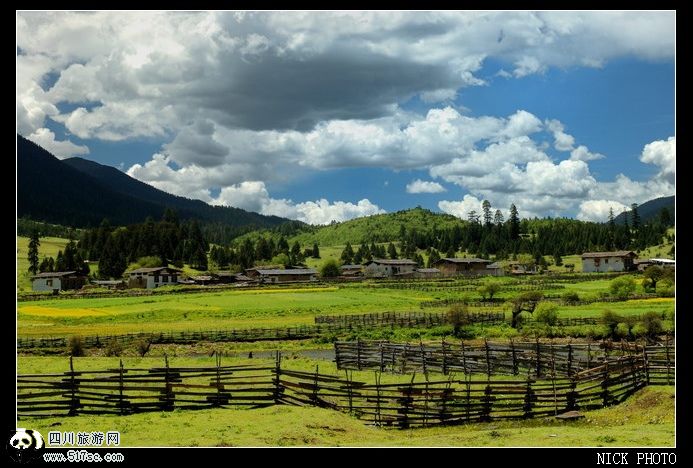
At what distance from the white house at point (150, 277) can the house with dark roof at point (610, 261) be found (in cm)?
9948

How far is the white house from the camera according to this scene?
140 meters

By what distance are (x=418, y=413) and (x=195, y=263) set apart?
527 ft

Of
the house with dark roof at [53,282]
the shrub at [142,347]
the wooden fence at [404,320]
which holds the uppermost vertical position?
the house with dark roof at [53,282]

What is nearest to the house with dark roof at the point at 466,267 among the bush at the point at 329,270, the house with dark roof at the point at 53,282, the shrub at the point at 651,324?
the bush at the point at 329,270

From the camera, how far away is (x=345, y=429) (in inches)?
862

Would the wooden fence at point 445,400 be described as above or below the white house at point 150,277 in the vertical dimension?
below

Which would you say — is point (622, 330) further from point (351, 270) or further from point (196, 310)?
point (351, 270)

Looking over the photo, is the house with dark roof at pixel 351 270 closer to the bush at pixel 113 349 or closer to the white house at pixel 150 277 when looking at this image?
the white house at pixel 150 277

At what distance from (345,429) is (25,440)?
10.6 m

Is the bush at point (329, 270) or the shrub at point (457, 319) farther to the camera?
the bush at point (329, 270)

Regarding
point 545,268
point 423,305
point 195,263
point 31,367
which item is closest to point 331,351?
point 31,367

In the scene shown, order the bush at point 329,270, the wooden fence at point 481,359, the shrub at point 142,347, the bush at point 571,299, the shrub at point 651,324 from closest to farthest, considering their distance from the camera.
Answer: the wooden fence at point 481,359 → the shrub at point 142,347 → the shrub at point 651,324 → the bush at point 571,299 → the bush at point 329,270

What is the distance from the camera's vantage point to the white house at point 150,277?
13988 centimetres

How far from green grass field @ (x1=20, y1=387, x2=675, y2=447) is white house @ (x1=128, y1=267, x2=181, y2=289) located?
121399 millimetres
